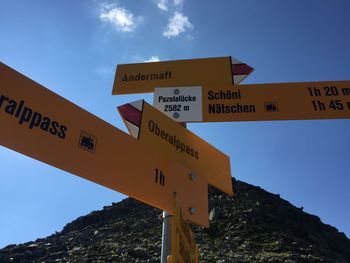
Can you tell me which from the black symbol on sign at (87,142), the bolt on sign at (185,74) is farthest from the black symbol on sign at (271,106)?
the black symbol on sign at (87,142)

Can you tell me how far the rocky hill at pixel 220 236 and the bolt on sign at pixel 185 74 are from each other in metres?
24.3

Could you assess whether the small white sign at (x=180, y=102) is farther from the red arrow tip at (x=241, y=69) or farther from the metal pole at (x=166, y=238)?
the metal pole at (x=166, y=238)

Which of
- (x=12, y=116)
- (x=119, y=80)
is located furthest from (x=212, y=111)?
(x=12, y=116)

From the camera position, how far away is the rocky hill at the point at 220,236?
31.1 metres

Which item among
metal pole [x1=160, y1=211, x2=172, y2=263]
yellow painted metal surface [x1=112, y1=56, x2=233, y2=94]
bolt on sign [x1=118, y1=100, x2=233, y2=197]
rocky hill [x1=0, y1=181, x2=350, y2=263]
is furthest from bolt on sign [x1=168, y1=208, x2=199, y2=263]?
rocky hill [x1=0, y1=181, x2=350, y2=263]

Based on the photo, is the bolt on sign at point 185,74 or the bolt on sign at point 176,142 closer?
the bolt on sign at point 176,142

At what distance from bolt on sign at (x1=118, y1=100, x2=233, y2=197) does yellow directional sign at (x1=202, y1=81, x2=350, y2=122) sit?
46 cm

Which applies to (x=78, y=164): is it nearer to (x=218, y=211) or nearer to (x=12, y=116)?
(x=12, y=116)

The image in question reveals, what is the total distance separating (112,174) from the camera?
3674mm

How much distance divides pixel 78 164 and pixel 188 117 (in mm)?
1987

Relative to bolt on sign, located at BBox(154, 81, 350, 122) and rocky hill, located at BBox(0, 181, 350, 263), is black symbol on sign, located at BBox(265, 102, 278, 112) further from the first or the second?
rocky hill, located at BBox(0, 181, 350, 263)

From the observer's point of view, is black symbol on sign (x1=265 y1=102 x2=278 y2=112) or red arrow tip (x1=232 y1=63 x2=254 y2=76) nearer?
black symbol on sign (x1=265 y1=102 x2=278 y2=112)

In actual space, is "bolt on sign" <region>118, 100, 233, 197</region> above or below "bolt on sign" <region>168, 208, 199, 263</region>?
above

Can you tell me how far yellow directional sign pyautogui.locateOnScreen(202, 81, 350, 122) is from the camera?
505 cm
